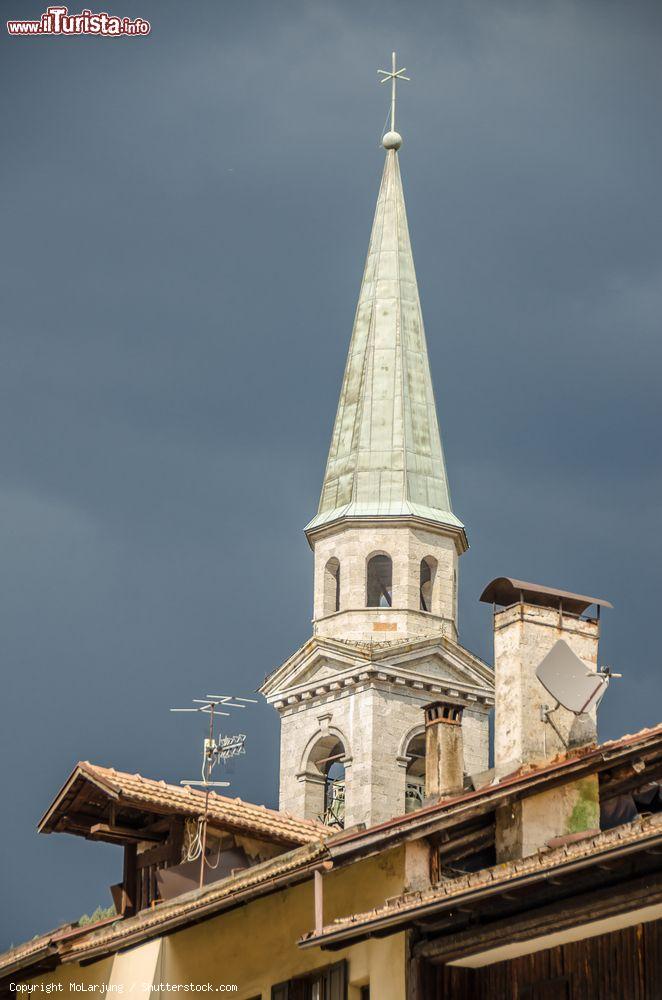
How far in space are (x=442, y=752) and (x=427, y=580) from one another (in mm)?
44036

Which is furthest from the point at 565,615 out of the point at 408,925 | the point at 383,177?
the point at 383,177

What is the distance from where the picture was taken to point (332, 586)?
77875 mm

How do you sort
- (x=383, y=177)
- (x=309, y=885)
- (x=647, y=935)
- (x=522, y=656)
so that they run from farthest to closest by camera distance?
(x=383, y=177) < (x=522, y=656) < (x=309, y=885) < (x=647, y=935)

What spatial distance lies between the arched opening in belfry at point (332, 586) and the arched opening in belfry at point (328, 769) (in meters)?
4.46

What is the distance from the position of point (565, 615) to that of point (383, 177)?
184 ft

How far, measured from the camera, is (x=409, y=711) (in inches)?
2911

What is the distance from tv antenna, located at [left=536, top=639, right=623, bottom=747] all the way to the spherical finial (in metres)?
60.4

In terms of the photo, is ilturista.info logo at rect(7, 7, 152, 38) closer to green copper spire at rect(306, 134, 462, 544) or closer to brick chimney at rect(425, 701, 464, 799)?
brick chimney at rect(425, 701, 464, 799)

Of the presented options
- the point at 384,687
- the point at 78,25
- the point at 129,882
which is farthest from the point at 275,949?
the point at 384,687

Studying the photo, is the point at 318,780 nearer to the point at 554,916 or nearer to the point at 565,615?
the point at 565,615

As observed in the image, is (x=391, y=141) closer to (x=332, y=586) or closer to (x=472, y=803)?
(x=332, y=586)

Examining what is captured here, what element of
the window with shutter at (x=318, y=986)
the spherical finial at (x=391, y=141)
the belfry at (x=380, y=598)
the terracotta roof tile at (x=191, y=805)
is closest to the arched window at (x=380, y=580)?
the belfry at (x=380, y=598)

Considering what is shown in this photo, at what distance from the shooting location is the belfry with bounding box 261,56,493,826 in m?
73.4

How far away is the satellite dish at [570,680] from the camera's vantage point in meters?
31.5
